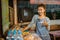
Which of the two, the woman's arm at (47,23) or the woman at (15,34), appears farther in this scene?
the woman's arm at (47,23)

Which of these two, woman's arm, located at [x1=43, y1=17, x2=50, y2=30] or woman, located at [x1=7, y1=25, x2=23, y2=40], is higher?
woman's arm, located at [x1=43, y1=17, x2=50, y2=30]

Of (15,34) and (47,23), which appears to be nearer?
(15,34)

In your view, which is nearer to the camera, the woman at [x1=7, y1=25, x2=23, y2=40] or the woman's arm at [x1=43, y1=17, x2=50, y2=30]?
the woman at [x1=7, y1=25, x2=23, y2=40]

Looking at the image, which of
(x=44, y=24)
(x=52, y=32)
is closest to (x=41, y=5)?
(x=44, y=24)

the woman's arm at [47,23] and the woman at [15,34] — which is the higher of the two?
the woman's arm at [47,23]

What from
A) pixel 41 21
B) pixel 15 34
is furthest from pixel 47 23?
pixel 15 34

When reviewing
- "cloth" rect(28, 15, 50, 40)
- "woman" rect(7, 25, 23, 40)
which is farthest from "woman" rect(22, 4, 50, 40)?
"woman" rect(7, 25, 23, 40)

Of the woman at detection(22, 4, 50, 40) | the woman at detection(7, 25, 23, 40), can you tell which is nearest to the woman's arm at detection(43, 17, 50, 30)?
the woman at detection(22, 4, 50, 40)

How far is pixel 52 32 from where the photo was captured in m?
1.77

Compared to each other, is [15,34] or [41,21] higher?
[41,21]

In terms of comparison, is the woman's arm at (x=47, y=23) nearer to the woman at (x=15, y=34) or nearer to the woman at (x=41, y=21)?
the woman at (x=41, y=21)

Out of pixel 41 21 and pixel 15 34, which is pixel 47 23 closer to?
pixel 41 21

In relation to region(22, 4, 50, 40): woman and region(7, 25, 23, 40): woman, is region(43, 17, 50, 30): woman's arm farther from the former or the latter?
region(7, 25, 23, 40): woman

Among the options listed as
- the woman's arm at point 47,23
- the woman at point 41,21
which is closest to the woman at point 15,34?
the woman at point 41,21
